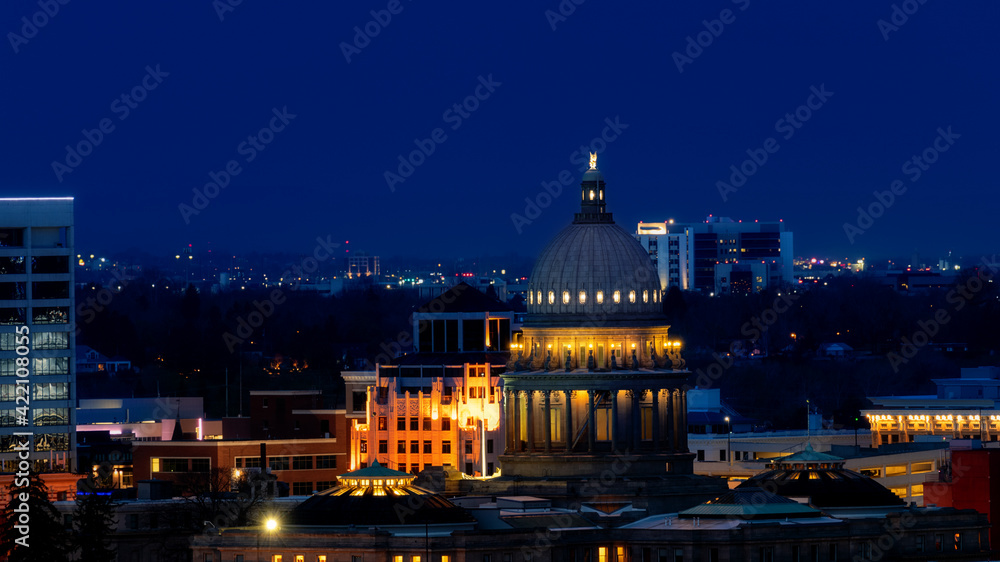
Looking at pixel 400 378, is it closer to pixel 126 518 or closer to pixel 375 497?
pixel 126 518

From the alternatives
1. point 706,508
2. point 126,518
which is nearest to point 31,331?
point 126,518

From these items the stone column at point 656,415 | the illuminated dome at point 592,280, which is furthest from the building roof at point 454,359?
the stone column at point 656,415

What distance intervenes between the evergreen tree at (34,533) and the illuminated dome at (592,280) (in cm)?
2203

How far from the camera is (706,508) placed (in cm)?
13112

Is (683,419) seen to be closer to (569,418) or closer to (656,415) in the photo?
(656,415)

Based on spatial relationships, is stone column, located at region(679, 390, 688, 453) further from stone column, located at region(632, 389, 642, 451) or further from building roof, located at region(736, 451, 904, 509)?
building roof, located at region(736, 451, 904, 509)

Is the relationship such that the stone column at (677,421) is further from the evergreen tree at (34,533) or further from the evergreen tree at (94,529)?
the evergreen tree at (34,533)

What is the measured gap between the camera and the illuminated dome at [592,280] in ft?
449

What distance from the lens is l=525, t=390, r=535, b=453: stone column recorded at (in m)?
138

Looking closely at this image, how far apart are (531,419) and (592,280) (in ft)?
21.5

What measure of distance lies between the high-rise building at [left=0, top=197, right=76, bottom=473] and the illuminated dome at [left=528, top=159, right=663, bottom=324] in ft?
133

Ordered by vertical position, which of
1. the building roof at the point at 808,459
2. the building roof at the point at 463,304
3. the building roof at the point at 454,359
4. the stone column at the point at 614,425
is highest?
the building roof at the point at 463,304

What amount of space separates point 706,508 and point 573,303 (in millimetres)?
11542

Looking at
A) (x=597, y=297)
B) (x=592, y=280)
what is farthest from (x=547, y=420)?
(x=592, y=280)
